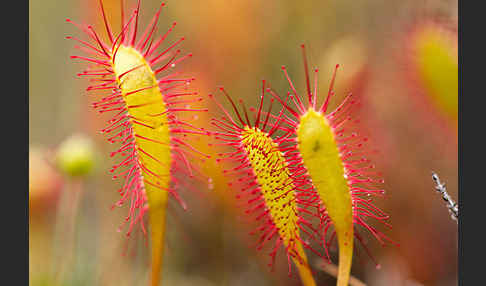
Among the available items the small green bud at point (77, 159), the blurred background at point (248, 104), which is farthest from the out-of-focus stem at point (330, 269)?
the small green bud at point (77, 159)

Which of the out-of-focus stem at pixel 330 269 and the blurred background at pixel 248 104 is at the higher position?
the blurred background at pixel 248 104

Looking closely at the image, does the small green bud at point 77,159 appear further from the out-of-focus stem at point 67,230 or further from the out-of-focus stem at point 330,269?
the out-of-focus stem at point 330,269

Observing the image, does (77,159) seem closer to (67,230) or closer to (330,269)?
(67,230)

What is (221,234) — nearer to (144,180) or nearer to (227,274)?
(227,274)

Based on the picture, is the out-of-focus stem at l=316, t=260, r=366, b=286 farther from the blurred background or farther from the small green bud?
the small green bud

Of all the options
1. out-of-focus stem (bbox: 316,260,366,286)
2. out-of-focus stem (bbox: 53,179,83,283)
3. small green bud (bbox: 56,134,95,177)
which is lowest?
out-of-focus stem (bbox: 316,260,366,286)

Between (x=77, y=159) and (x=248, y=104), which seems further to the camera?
(x=248, y=104)

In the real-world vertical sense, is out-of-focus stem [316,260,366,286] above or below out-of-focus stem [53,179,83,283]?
below

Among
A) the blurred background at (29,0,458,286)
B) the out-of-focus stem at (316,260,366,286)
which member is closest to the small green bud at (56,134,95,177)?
the blurred background at (29,0,458,286)

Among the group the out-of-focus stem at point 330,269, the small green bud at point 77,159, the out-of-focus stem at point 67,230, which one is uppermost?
the small green bud at point 77,159

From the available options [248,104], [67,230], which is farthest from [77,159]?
[248,104]
